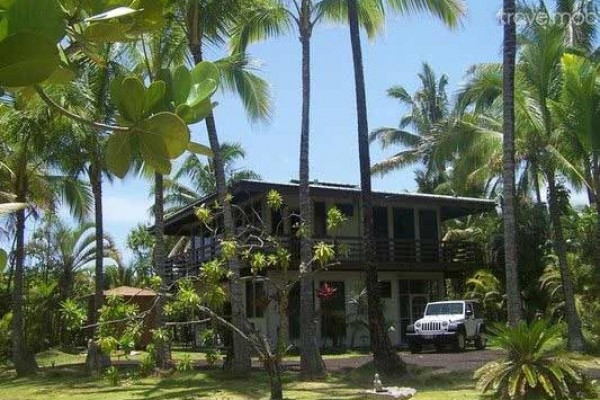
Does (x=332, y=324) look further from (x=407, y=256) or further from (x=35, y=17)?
(x=35, y=17)

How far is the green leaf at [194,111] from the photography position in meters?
3.50

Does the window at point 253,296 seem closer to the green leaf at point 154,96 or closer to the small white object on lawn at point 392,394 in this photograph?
the small white object on lawn at point 392,394

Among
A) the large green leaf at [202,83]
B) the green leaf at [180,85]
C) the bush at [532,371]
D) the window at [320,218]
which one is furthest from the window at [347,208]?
the green leaf at [180,85]

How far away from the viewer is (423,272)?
1157 inches


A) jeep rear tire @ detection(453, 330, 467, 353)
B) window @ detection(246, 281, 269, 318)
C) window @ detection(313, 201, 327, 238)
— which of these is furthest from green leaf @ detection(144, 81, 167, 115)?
window @ detection(313, 201, 327, 238)

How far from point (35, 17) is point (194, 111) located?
3.35ft

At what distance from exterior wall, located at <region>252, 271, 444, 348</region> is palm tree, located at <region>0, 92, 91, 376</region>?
8.21 metres

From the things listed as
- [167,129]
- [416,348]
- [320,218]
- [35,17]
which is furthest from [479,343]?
[35,17]

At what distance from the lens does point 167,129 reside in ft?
10.7

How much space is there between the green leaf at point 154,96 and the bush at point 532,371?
902cm

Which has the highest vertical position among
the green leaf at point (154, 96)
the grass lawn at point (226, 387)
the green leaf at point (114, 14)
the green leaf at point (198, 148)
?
the green leaf at point (114, 14)

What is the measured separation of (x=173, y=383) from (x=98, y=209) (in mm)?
6472

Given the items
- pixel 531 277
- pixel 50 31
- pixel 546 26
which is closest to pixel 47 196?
pixel 546 26

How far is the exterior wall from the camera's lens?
1063 inches
